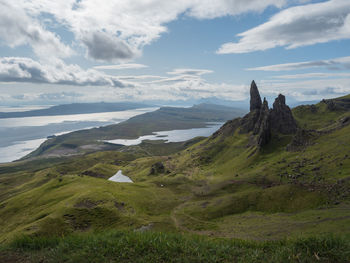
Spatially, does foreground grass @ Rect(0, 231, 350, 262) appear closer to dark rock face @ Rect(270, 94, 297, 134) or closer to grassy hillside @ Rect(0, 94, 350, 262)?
grassy hillside @ Rect(0, 94, 350, 262)

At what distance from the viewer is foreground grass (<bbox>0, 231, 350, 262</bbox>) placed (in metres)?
13.4

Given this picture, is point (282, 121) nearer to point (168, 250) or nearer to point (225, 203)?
point (225, 203)

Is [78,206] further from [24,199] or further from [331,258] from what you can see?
[331,258]

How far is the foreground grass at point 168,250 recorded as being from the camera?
13.4m

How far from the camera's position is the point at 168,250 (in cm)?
1420

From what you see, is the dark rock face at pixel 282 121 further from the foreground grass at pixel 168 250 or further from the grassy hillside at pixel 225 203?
the foreground grass at pixel 168 250

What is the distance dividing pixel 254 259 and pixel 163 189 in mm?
120217

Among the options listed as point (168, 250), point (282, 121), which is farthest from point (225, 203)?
point (282, 121)

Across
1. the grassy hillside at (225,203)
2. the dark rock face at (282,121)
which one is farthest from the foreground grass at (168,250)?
the dark rock face at (282,121)

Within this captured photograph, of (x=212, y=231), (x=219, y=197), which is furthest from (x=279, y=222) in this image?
(x=219, y=197)

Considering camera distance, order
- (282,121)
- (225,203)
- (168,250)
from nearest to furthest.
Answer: (168,250) < (225,203) < (282,121)

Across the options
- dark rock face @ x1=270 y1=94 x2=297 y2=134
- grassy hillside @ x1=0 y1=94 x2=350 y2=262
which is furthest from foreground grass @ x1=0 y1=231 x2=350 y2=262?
dark rock face @ x1=270 y1=94 x2=297 y2=134

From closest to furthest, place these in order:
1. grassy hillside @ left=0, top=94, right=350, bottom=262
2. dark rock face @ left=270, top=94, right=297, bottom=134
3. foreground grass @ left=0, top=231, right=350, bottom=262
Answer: foreground grass @ left=0, top=231, right=350, bottom=262 < grassy hillside @ left=0, top=94, right=350, bottom=262 < dark rock face @ left=270, top=94, right=297, bottom=134

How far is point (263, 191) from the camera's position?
10125cm
